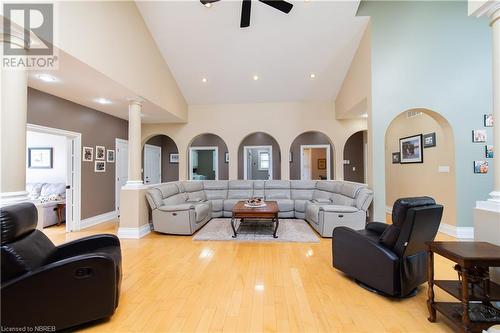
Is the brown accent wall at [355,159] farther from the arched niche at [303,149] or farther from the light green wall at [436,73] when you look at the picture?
the light green wall at [436,73]

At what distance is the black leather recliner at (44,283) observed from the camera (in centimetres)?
156

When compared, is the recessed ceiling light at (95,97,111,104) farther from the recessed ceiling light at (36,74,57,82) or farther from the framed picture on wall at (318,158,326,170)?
the framed picture on wall at (318,158,326,170)

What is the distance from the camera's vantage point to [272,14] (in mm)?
4039

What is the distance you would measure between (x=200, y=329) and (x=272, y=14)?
4747 mm

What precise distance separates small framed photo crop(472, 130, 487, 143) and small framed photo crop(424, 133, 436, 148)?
0.61 meters

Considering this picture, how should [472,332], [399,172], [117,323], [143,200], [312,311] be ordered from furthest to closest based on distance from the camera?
[399,172] < [143,200] < [312,311] < [117,323] < [472,332]

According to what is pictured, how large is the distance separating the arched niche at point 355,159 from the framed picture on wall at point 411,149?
269 cm

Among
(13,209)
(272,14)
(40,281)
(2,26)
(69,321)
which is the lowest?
(69,321)

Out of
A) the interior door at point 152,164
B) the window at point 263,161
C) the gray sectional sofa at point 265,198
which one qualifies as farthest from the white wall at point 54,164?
the window at point 263,161

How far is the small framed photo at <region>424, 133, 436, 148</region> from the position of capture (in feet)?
14.4

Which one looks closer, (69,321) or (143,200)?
(69,321)

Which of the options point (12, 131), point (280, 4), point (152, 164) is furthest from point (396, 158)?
point (152, 164)

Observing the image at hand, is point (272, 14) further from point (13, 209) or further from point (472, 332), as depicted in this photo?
point (472, 332)

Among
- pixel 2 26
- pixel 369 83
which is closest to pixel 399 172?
pixel 369 83
